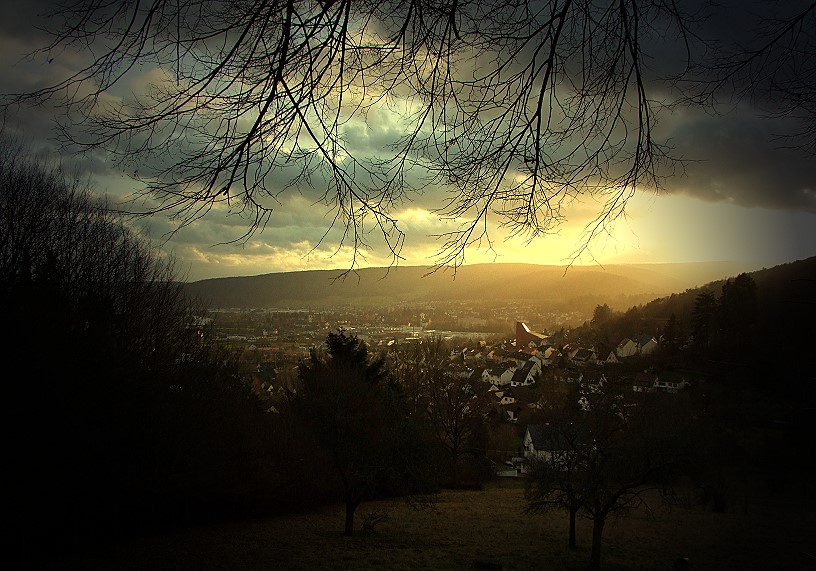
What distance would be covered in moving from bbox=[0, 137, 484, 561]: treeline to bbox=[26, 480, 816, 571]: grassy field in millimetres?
1172

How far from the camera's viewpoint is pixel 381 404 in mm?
21328

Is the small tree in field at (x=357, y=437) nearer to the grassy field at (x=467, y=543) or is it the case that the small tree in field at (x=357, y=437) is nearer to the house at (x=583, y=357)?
the grassy field at (x=467, y=543)

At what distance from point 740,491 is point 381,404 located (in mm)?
18056

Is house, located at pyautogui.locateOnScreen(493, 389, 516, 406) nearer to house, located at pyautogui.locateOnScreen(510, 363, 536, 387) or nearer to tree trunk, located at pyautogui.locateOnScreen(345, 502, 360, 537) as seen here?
house, located at pyautogui.locateOnScreen(510, 363, 536, 387)

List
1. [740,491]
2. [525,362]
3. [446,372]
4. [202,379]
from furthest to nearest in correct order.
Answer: [525,362]
[446,372]
[740,491]
[202,379]

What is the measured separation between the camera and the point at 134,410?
40.4 feet

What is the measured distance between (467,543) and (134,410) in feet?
37.0

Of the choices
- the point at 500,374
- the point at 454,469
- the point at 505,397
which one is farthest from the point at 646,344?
the point at 454,469

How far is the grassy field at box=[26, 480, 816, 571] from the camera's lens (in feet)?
45.3

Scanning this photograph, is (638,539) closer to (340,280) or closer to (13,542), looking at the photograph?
(13,542)

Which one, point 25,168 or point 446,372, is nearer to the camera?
point 25,168

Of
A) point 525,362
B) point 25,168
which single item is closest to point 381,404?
point 25,168

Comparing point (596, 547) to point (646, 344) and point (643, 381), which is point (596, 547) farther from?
point (646, 344)

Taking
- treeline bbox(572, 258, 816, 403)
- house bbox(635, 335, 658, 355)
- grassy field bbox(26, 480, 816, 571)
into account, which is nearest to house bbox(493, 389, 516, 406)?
treeline bbox(572, 258, 816, 403)
